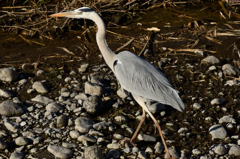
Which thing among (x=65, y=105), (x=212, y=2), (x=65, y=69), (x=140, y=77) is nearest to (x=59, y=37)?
(x=65, y=69)

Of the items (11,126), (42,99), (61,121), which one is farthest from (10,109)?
(61,121)

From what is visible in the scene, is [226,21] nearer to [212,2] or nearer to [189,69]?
[212,2]

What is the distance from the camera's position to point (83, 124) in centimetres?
409

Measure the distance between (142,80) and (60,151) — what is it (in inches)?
48.5

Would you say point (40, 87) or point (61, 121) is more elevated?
point (40, 87)

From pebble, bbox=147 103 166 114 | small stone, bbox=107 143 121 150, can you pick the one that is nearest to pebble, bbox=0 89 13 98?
small stone, bbox=107 143 121 150

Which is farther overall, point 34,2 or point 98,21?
point 34,2

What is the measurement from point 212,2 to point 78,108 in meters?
4.59

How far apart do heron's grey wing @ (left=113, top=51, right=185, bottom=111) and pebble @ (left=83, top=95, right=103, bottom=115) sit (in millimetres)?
528

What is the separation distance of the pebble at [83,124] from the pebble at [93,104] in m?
0.20

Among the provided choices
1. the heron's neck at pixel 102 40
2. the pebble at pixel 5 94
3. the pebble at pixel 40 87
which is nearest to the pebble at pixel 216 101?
the heron's neck at pixel 102 40

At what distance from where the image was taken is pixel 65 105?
4566mm

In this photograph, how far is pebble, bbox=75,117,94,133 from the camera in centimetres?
403

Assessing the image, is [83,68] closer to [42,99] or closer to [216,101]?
[42,99]
